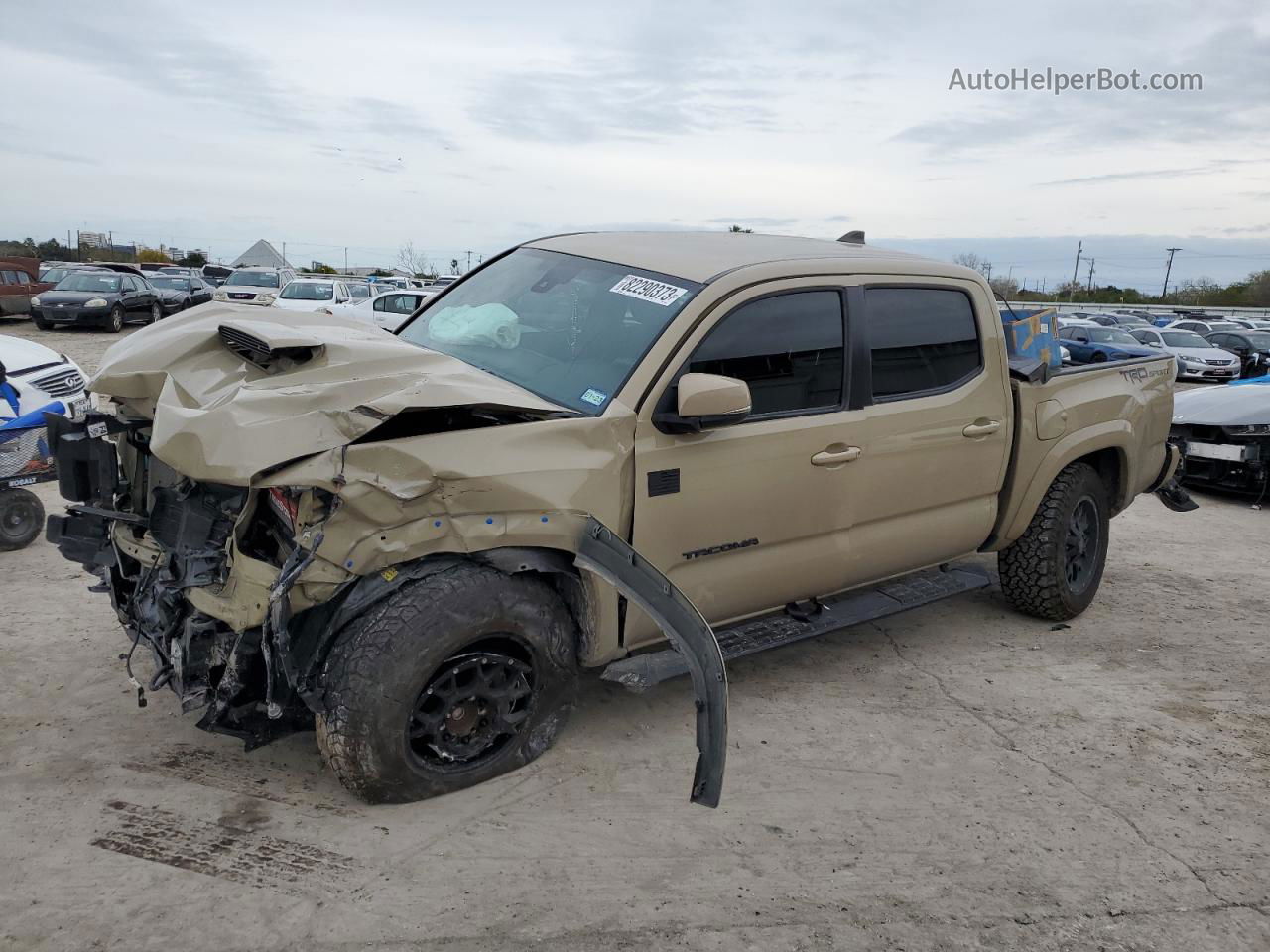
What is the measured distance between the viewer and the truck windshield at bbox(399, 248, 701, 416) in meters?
3.62

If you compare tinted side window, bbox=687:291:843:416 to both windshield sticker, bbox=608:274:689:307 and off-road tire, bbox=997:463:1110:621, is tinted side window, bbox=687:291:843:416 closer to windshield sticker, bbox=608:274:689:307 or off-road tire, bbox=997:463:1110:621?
windshield sticker, bbox=608:274:689:307

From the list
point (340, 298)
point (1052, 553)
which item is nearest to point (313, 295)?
point (340, 298)

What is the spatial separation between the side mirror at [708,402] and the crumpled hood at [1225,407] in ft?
24.4

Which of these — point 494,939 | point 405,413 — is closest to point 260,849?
point 494,939

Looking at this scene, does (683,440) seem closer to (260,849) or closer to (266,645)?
(266,645)

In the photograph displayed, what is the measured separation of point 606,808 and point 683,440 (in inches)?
53.4

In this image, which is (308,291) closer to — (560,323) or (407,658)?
(560,323)

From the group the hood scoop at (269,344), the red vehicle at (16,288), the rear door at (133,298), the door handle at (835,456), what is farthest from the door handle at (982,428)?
the red vehicle at (16,288)

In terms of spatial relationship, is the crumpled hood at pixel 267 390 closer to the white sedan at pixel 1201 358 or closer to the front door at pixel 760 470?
the front door at pixel 760 470

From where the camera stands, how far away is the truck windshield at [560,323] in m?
3.62

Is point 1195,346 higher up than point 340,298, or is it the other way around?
point 340,298

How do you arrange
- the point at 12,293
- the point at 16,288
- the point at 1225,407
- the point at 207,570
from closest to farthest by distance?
the point at 207,570 < the point at 1225,407 < the point at 12,293 < the point at 16,288

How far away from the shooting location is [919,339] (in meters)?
4.42

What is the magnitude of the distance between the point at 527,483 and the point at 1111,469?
4.03 m
